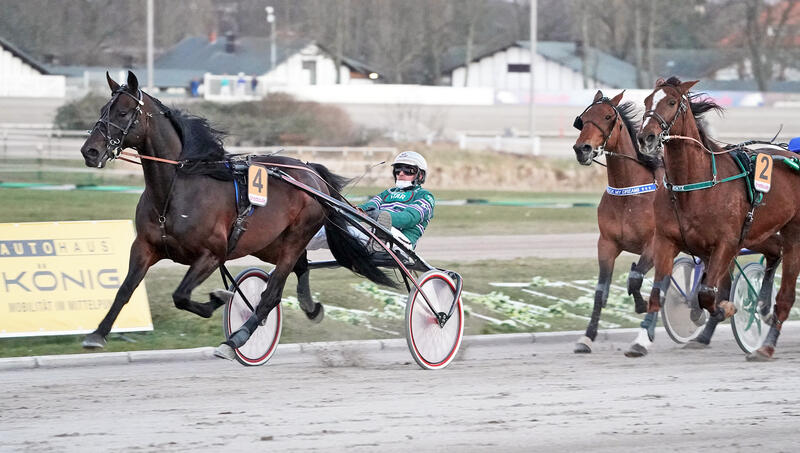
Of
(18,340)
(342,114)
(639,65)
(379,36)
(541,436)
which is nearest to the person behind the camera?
(541,436)

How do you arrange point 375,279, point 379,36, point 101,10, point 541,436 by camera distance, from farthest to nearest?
point 379,36 < point 101,10 < point 375,279 < point 541,436

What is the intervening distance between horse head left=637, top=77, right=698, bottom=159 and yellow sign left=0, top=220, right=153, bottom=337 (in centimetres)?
417

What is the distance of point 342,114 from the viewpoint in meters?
31.0

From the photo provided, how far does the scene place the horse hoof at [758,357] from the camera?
815cm

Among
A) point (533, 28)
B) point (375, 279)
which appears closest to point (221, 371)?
point (375, 279)

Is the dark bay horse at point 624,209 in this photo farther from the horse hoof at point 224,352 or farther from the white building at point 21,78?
the white building at point 21,78

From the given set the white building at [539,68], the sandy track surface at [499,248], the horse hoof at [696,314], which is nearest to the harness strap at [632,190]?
the horse hoof at [696,314]

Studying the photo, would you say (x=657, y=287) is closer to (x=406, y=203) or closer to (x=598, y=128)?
(x=598, y=128)

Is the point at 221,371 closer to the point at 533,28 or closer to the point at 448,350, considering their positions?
the point at 448,350

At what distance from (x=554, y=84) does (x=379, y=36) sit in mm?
8110

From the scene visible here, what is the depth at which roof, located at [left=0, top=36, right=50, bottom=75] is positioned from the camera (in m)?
37.5

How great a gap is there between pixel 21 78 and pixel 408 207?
32613mm

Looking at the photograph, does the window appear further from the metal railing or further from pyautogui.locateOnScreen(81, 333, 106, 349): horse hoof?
pyautogui.locateOnScreen(81, 333, 106, 349): horse hoof

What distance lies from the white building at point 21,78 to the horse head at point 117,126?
3143 centimetres
